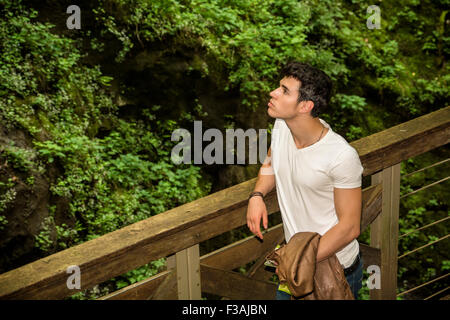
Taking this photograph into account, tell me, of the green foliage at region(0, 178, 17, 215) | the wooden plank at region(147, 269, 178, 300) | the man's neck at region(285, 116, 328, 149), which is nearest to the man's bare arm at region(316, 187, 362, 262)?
the man's neck at region(285, 116, 328, 149)

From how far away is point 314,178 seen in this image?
2.22 m

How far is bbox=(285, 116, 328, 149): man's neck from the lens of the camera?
2348 millimetres

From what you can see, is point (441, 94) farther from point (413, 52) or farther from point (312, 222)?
point (312, 222)

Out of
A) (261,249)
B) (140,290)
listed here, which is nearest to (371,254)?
(261,249)

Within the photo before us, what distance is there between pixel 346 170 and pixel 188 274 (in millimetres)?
998

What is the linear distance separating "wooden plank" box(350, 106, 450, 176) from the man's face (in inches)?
21.1

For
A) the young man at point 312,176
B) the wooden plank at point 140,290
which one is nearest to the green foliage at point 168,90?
the wooden plank at point 140,290

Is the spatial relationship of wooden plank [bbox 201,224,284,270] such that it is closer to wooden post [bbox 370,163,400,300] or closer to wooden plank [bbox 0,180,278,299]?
wooden plank [bbox 0,180,278,299]

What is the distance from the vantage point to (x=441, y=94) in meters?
7.55

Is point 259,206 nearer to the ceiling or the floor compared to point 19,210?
nearer to the floor

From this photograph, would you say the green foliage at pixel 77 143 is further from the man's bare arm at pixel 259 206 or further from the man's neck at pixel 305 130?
the man's neck at pixel 305 130

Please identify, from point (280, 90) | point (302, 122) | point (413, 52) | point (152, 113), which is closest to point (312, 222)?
point (302, 122)

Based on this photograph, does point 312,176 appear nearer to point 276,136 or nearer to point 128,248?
point 276,136

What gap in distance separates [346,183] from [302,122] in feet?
1.46
